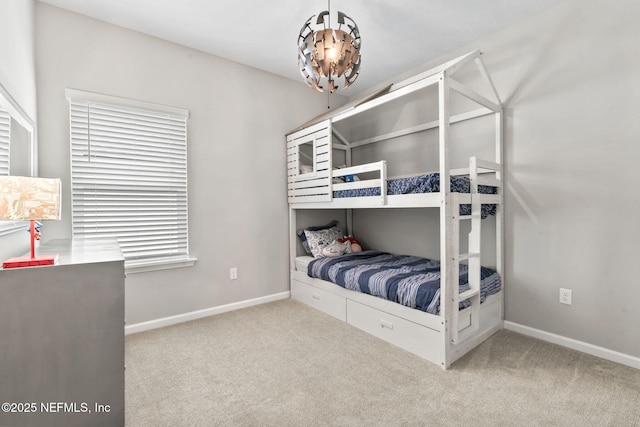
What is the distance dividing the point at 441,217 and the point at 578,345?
1.41 m

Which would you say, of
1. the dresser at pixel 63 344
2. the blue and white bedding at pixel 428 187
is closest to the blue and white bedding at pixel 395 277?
the blue and white bedding at pixel 428 187

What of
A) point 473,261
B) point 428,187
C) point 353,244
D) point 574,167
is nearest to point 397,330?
point 473,261

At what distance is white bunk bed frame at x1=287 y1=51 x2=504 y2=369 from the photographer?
2049 mm

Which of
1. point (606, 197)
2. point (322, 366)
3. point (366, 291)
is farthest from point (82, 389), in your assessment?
point (606, 197)

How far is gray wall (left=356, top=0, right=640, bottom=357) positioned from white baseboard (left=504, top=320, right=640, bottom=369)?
35 millimetres

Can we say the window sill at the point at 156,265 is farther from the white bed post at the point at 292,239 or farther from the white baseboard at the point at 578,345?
the white baseboard at the point at 578,345

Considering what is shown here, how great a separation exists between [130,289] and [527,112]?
3580 millimetres

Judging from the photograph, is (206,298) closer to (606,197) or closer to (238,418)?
(238,418)

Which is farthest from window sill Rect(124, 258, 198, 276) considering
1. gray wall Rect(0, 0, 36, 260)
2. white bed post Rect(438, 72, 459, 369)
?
white bed post Rect(438, 72, 459, 369)

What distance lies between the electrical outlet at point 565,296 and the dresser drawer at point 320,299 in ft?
5.45

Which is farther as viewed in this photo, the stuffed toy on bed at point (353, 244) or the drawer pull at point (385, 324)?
the stuffed toy on bed at point (353, 244)

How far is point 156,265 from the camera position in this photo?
271 centimetres

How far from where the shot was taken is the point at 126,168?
2.58 metres

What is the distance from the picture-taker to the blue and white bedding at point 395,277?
2163mm
